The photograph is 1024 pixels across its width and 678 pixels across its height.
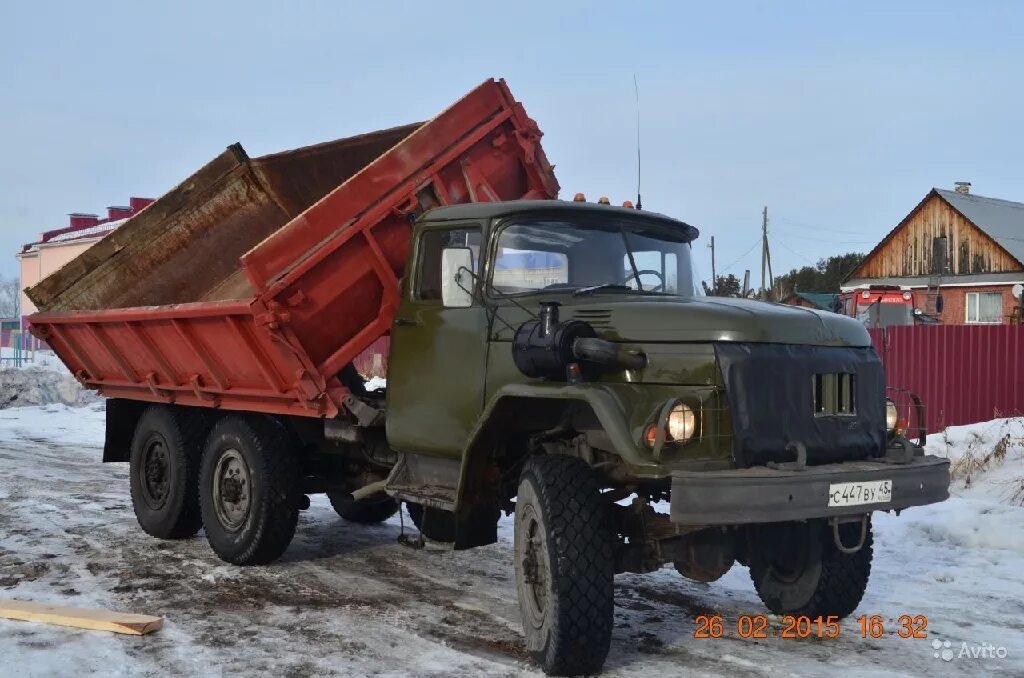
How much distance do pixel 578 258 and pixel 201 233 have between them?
4873 mm

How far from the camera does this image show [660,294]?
6125mm

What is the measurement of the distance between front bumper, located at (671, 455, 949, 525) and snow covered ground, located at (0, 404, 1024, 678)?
34.8 inches

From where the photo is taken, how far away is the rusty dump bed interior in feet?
30.8

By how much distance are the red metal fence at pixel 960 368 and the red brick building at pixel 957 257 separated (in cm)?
2296

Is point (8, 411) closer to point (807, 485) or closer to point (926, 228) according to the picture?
point (807, 485)

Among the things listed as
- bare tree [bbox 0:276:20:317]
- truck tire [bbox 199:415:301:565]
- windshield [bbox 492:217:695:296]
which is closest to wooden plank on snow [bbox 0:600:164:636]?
truck tire [bbox 199:415:301:565]

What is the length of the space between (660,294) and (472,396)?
4.02ft

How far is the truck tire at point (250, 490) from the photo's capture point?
24.4 feet

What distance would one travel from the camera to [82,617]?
5.74 metres

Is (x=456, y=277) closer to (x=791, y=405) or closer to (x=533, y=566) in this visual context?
(x=533, y=566)

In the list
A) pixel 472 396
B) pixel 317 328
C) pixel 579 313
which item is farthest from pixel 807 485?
pixel 317 328

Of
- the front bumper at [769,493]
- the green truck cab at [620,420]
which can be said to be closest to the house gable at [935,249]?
the green truck cab at [620,420]

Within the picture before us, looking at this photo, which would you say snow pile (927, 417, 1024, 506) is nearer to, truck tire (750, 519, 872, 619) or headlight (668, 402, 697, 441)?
truck tire (750, 519, 872, 619)

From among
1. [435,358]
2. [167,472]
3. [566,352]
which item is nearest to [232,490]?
[167,472]
